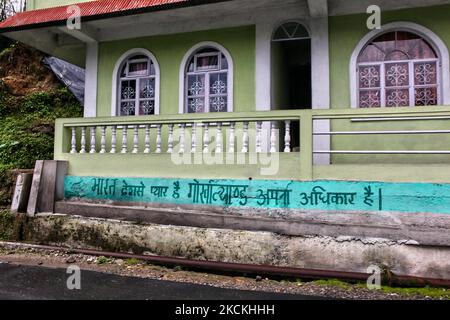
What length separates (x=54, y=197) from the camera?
277 inches

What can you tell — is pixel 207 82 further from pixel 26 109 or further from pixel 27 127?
pixel 26 109

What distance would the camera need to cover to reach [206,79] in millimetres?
8273

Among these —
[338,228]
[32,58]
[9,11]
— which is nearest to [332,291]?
[338,228]

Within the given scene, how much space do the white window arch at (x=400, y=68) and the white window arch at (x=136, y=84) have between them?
4.18 metres

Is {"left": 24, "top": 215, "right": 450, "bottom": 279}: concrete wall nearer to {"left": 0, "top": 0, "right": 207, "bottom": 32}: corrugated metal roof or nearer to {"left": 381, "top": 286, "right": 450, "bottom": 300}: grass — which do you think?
{"left": 381, "top": 286, "right": 450, "bottom": 300}: grass

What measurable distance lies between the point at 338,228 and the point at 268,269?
1.10m

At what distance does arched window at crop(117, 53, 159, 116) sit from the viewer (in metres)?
8.75

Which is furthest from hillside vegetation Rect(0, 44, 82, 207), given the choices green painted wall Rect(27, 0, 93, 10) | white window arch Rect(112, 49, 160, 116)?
green painted wall Rect(27, 0, 93, 10)

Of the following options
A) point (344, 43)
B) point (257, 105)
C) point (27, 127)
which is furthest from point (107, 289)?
point (27, 127)

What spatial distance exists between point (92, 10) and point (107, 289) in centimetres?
591

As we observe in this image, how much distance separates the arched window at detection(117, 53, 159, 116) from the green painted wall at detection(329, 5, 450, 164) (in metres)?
3.80
